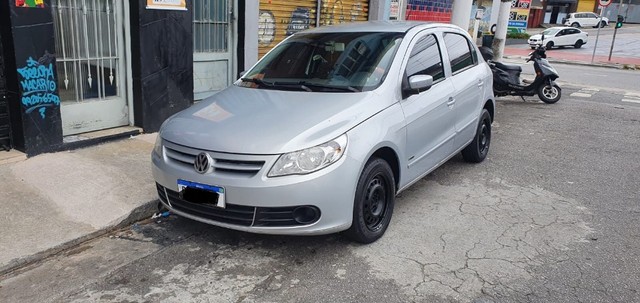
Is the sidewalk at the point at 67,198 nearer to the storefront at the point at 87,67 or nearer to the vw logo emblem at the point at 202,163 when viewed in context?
the storefront at the point at 87,67

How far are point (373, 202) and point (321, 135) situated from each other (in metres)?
0.79

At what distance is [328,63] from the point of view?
457 centimetres

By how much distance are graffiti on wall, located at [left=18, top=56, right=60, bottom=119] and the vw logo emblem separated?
283cm

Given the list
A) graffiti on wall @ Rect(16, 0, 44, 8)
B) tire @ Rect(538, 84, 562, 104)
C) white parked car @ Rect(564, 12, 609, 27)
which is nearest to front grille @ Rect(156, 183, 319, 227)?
graffiti on wall @ Rect(16, 0, 44, 8)

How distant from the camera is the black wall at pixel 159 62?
6281 mm

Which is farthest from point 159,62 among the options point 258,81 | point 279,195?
point 279,195

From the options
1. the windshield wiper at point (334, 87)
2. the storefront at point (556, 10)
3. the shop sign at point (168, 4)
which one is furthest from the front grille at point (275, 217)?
the storefront at point (556, 10)

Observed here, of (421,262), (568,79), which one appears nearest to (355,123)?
(421,262)

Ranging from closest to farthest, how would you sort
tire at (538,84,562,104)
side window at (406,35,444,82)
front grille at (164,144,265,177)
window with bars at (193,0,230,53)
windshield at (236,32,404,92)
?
front grille at (164,144,265,177)
windshield at (236,32,404,92)
side window at (406,35,444,82)
window with bars at (193,0,230,53)
tire at (538,84,562,104)

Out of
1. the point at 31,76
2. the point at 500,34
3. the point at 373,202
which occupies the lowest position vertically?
the point at 373,202

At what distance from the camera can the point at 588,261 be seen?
374cm

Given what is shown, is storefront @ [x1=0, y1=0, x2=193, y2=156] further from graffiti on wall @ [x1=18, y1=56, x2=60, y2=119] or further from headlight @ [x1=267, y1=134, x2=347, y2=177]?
headlight @ [x1=267, y1=134, x2=347, y2=177]

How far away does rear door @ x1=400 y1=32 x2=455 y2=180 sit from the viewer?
4301mm

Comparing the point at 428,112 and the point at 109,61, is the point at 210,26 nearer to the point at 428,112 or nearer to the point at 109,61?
the point at 109,61
